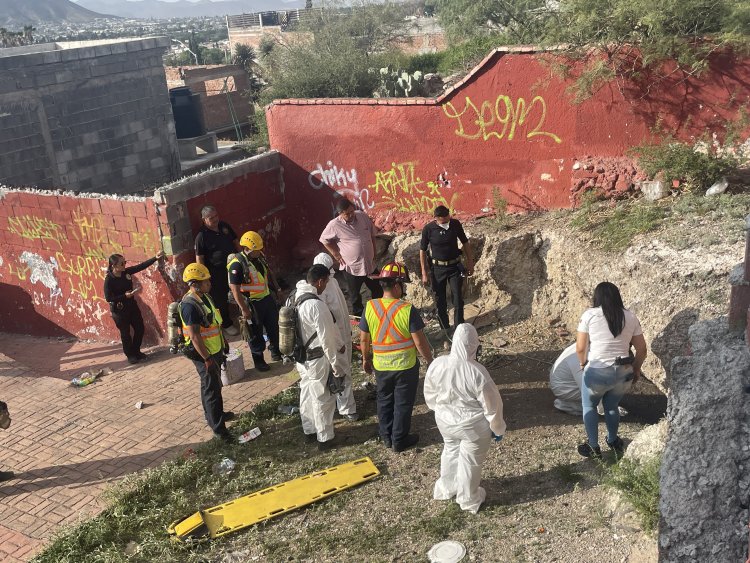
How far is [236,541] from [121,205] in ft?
17.1

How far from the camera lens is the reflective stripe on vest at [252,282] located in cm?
775

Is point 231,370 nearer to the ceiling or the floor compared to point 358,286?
nearer to the floor

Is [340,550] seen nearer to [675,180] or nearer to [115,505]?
[115,505]

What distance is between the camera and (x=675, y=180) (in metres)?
7.97

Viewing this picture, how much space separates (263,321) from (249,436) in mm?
1725

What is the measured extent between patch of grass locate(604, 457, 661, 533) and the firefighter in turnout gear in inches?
176

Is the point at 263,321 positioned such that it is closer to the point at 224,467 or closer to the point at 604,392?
the point at 224,467

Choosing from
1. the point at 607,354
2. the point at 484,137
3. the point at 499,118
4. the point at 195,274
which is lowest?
the point at 607,354

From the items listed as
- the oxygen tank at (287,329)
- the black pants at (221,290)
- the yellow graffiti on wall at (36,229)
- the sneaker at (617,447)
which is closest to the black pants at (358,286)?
the black pants at (221,290)

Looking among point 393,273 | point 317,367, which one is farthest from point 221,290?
point 393,273

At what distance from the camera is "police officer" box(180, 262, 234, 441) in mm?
6293

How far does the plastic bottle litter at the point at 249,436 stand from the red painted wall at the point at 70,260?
121 inches

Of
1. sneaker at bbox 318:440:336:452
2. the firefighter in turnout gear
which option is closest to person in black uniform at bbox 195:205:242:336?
the firefighter in turnout gear

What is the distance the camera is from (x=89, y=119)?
15.9 metres
